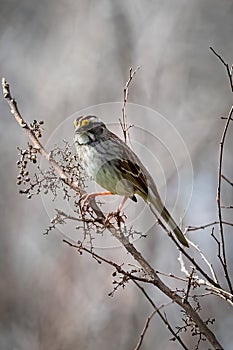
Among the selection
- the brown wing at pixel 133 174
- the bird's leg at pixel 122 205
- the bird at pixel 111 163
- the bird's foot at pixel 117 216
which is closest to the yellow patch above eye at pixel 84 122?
the bird at pixel 111 163

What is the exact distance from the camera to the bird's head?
2641 mm

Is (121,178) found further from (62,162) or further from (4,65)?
(4,65)

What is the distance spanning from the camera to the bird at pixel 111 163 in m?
2.67

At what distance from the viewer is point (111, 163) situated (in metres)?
2.79

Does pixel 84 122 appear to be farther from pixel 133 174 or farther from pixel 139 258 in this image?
pixel 139 258

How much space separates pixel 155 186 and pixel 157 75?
4.46 metres

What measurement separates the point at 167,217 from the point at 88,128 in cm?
50

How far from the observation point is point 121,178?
278 centimetres

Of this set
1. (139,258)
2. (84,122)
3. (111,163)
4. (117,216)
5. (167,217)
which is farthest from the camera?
(111,163)

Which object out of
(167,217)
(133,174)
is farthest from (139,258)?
(133,174)

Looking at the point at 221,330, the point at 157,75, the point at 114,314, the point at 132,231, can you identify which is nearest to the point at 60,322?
the point at 114,314

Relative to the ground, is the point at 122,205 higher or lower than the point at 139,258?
higher

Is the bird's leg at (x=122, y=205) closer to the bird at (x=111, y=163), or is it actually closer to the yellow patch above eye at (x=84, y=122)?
the bird at (x=111, y=163)

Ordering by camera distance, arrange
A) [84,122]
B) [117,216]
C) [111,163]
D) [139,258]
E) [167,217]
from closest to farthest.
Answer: [139,258]
[117,216]
[167,217]
[84,122]
[111,163]
